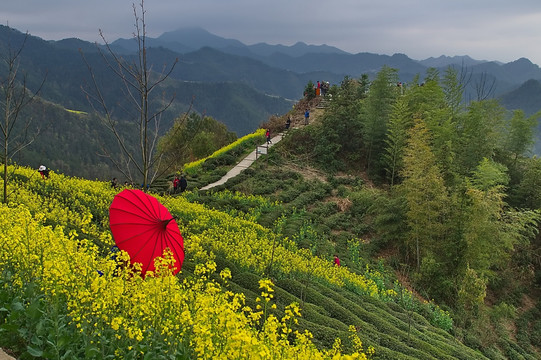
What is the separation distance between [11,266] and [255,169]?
18.6 meters

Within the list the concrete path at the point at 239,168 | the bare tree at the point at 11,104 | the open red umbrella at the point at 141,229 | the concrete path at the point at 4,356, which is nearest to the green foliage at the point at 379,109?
the concrete path at the point at 239,168

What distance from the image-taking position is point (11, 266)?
16.5ft

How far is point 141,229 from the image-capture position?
630 centimetres

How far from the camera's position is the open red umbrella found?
6.16 meters

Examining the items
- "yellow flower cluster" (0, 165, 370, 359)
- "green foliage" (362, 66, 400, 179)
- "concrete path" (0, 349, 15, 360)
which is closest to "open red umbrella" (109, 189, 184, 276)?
"yellow flower cluster" (0, 165, 370, 359)

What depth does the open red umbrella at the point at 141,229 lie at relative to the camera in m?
6.16

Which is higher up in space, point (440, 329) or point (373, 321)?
point (373, 321)

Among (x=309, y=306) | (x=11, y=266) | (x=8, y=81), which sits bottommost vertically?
(x=309, y=306)

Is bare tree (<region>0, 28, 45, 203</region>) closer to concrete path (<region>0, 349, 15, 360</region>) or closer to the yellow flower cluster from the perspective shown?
the yellow flower cluster

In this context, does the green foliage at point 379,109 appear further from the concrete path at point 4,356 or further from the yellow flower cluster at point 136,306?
the concrete path at point 4,356

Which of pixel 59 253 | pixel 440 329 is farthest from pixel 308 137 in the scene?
pixel 59 253

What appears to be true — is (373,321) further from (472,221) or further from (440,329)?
(472,221)

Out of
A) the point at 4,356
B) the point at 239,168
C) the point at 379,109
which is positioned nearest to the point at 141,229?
the point at 4,356

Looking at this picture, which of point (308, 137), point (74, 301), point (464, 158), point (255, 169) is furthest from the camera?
point (308, 137)
